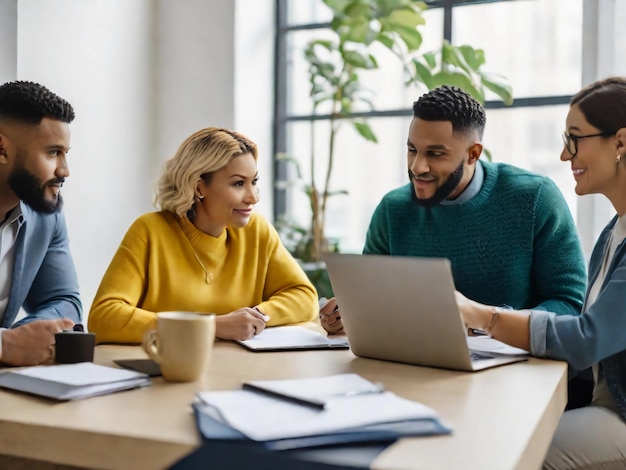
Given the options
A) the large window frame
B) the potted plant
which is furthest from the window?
the potted plant

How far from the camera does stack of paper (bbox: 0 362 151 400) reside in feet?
3.39

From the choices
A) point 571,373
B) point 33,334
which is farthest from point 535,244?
point 33,334

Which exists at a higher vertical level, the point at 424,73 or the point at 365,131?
the point at 424,73

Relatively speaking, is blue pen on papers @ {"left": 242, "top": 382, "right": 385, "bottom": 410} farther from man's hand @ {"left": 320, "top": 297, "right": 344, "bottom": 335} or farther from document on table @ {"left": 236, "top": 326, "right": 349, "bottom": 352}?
man's hand @ {"left": 320, "top": 297, "right": 344, "bottom": 335}

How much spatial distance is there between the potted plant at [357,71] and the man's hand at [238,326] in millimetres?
1837

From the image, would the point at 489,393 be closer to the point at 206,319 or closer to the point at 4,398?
the point at 206,319

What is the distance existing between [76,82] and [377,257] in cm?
239

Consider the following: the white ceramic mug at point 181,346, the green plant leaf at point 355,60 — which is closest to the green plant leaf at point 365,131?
the green plant leaf at point 355,60

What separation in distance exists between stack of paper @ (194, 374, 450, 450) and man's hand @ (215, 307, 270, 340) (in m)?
0.54

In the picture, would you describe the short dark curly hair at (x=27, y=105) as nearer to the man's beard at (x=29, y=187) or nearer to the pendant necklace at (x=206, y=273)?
the man's beard at (x=29, y=187)

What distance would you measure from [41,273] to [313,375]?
109 centimetres

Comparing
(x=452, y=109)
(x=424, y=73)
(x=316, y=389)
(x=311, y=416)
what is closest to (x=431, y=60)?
(x=424, y=73)

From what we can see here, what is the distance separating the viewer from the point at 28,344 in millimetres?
1257

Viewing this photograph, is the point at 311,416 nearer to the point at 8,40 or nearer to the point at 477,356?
the point at 477,356
